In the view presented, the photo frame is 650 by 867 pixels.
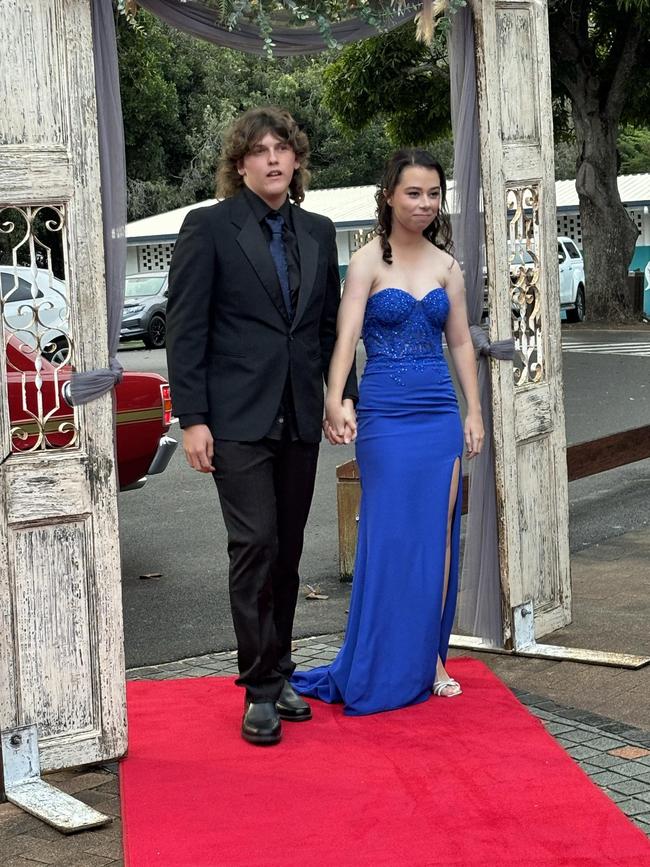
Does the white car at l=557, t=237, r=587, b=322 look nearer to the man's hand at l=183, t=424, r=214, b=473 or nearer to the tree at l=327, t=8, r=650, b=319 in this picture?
the tree at l=327, t=8, r=650, b=319

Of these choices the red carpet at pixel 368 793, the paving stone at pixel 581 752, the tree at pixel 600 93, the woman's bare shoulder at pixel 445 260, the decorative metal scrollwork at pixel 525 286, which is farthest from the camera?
the tree at pixel 600 93

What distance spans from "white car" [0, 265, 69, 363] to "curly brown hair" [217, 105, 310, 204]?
76 centimetres

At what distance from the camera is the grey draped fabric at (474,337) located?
6.02 meters

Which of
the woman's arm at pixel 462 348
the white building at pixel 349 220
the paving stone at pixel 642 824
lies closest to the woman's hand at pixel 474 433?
the woman's arm at pixel 462 348

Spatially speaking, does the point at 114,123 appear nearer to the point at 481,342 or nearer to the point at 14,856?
the point at 481,342

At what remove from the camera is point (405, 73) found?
2630 centimetres

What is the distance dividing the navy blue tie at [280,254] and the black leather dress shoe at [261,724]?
4.82 feet

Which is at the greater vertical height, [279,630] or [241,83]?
[241,83]

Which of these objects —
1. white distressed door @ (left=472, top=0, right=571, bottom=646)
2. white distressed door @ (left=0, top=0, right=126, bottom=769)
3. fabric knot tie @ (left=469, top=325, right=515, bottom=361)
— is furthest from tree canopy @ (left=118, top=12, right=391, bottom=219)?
white distressed door @ (left=0, top=0, right=126, bottom=769)

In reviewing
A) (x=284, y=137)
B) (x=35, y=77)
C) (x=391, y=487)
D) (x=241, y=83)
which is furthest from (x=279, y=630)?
(x=241, y=83)

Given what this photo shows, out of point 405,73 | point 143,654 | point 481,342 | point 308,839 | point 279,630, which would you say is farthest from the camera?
point 405,73

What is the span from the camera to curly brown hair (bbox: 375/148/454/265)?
537cm

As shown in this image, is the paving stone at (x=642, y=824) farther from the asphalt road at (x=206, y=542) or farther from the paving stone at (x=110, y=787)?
the asphalt road at (x=206, y=542)

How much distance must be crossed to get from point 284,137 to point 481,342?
4.88 feet
